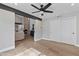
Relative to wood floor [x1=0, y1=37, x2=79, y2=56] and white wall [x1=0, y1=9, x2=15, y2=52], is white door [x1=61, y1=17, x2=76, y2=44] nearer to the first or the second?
wood floor [x1=0, y1=37, x2=79, y2=56]

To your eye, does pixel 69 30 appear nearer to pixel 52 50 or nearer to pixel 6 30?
pixel 52 50

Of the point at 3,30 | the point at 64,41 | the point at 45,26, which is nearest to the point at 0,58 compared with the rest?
the point at 3,30

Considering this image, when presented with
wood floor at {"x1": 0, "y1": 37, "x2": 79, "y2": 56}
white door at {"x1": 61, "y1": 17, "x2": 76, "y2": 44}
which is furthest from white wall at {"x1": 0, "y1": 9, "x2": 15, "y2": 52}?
white door at {"x1": 61, "y1": 17, "x2": 76, "y2": 44}

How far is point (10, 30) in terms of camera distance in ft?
11.9

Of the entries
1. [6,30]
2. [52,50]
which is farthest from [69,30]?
[6,30]

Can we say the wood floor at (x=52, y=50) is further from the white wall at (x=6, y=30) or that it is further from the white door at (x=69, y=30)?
the white door at (x=69, y=30)

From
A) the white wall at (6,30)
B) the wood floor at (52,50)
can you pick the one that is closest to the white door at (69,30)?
the wood floor at (52,50)

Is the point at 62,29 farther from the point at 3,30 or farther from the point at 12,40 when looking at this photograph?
the point at 3,30

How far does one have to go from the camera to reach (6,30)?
3.45 metres

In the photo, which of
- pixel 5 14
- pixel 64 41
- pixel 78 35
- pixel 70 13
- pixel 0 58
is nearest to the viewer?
pixel 0 58

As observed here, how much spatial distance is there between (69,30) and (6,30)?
3.90 m

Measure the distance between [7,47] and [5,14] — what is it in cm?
163

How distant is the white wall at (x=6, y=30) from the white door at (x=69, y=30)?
11.5 ft

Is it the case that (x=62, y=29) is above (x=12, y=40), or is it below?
above
